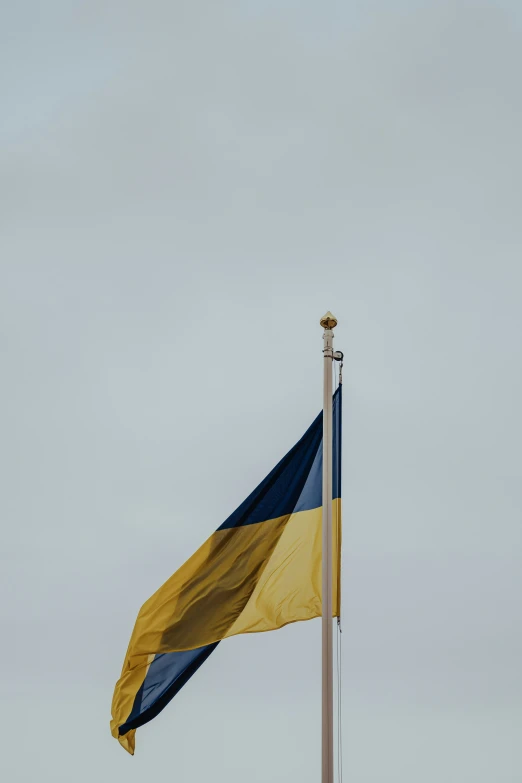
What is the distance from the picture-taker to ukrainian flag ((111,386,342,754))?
14117 millimetres

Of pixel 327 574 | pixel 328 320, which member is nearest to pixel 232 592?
pixel 327 574

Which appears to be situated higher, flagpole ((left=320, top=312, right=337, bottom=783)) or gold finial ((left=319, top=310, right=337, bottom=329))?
gold finial ((left=319, top=310, right=337, bottom=329))

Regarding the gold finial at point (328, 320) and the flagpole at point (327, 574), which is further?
the gold finial at point (328, 320)

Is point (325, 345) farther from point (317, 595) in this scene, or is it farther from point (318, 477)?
point (317, 595)

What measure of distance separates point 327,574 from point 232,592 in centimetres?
168

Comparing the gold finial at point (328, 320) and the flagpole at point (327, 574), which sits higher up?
the gold finial at point (328, 320)

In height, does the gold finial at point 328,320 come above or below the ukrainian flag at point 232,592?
above

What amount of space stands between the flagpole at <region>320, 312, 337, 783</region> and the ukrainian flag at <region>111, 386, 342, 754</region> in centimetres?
66

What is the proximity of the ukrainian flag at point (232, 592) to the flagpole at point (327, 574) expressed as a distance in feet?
2.15

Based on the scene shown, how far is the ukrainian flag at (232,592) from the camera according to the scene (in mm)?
14117

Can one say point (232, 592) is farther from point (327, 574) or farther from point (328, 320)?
point (328, 320)

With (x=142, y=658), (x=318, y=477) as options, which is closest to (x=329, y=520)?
(x=318, y=477)

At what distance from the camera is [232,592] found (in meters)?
14.2

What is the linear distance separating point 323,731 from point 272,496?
3.33m
